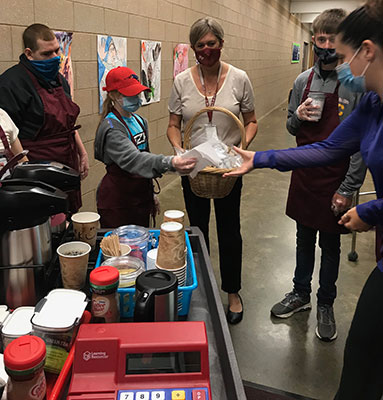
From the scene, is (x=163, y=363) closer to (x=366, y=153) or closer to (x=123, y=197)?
(x=366, y=153)

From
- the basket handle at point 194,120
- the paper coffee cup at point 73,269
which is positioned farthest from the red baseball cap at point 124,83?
the paper coffee cup at point 73,269

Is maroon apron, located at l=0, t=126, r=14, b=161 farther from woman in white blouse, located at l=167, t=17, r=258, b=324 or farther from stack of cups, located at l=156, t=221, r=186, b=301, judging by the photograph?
stack of cups, located at l=156, t=221, r=186, b=301

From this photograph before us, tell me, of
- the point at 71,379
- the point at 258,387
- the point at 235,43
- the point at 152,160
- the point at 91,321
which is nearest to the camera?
the point at 71,379

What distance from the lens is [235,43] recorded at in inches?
313

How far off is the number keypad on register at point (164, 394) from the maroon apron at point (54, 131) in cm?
164

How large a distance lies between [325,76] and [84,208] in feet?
7.70

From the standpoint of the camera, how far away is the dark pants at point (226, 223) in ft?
7.78

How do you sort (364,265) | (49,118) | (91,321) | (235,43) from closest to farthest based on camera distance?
(91,321) < (49,118) < (364,265) < (235,43)

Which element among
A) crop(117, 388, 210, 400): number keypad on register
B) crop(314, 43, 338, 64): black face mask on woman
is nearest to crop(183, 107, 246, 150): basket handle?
crop(314, 43, 338, 64): black face mask on woman

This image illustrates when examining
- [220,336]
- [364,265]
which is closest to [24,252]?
[220,336]

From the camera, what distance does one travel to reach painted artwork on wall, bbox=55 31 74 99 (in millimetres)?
2982

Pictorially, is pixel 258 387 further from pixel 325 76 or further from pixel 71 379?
pixel 325 76

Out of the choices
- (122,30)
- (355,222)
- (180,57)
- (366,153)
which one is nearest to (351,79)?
(366,153)

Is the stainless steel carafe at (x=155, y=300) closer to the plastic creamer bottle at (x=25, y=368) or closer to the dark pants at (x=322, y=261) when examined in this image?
the plastic creamer bottle at (x=25, y=368)
